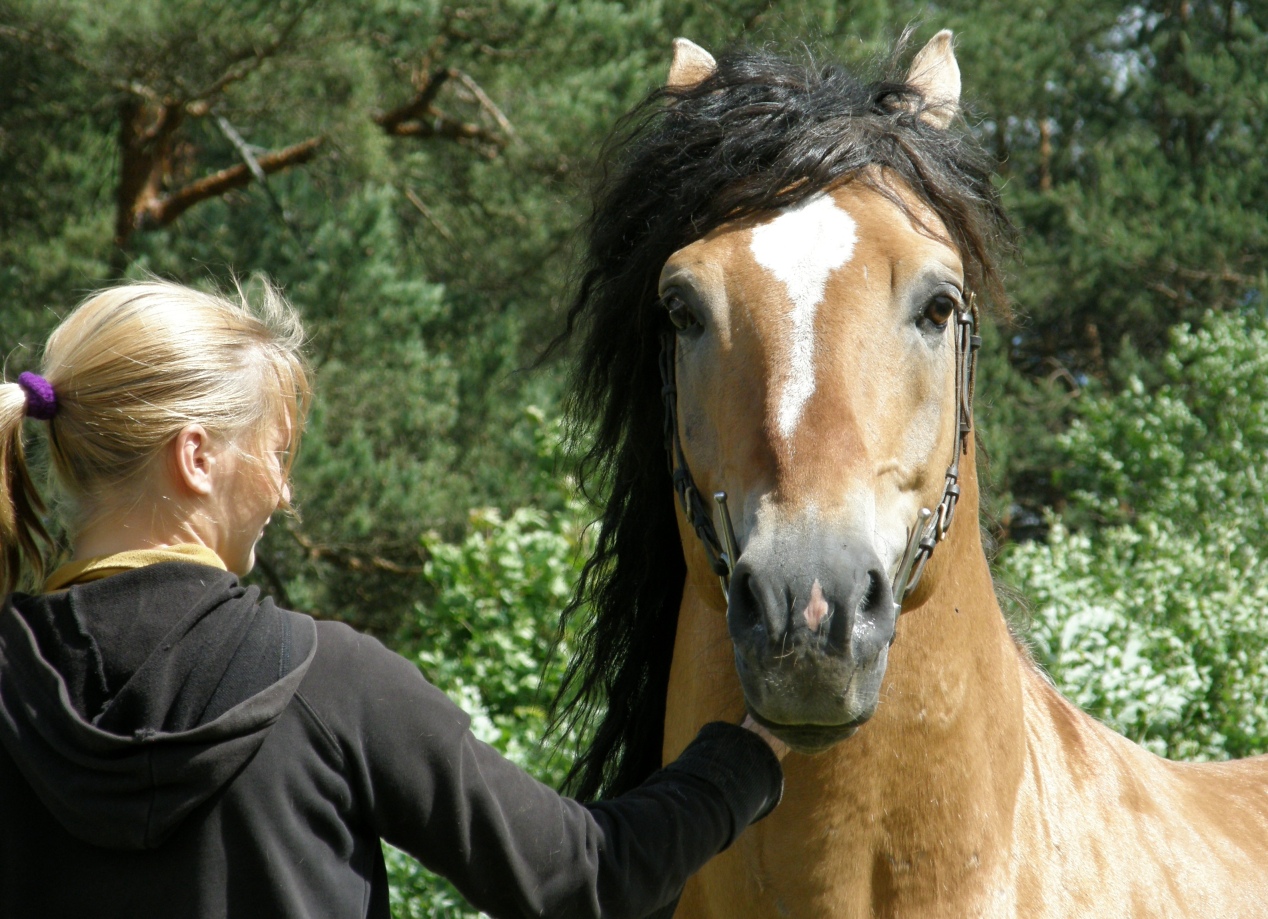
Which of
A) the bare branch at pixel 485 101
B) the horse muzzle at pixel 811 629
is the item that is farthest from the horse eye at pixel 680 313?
the bare branch at pixel 485 101

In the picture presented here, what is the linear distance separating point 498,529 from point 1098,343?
10.3m

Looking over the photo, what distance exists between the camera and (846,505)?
1507mm

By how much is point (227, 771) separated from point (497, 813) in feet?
1.05

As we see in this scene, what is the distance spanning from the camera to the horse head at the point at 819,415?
1444 millimetres

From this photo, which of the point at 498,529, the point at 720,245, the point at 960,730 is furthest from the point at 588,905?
the point at 498,529

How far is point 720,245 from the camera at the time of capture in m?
1.79

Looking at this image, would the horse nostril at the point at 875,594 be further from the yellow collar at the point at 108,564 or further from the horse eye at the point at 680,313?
the yellow collar at the point at 108,564

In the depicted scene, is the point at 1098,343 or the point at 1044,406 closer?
the point at 1044,406

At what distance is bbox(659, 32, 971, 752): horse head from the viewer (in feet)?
4.74

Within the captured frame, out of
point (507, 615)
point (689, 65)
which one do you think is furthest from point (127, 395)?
point (507, 615)

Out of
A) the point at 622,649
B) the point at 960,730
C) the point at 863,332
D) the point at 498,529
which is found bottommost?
the point at 498,529

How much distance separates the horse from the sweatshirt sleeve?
170 millimetres

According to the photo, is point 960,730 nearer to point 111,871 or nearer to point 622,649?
point 622,649

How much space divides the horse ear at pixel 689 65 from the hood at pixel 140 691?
1355 millimetres
